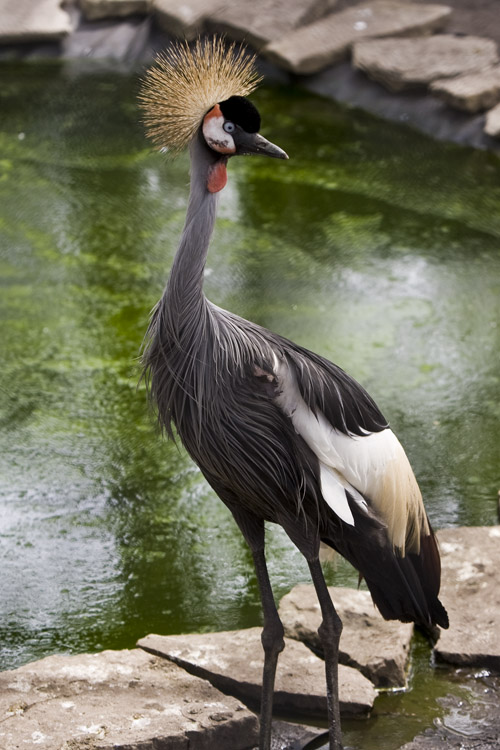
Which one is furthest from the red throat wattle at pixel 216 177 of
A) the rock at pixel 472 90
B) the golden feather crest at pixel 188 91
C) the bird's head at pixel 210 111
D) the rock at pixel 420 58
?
the rock at pixel 420 58

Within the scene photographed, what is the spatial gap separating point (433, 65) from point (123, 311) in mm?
3514

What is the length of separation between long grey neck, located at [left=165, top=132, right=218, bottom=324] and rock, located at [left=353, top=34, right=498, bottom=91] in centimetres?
521

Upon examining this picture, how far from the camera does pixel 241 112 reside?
2451 mm

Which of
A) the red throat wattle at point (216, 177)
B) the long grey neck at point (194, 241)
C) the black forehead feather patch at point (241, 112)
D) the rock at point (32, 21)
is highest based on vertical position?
the rock at point (32, 21)

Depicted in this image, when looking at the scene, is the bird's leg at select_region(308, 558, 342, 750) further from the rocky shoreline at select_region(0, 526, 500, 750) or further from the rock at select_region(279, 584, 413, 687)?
A: the rock at select_region(279, 584, 413, 687)

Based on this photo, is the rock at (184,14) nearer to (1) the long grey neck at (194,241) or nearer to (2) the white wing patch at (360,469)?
(1) the long grey neck at (194,241)

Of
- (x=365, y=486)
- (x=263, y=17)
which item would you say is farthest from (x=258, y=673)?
(x=263, y=17)

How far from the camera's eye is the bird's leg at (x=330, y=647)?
8.73 feet

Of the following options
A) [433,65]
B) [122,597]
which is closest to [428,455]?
[122,597]

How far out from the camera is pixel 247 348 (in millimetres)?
2568

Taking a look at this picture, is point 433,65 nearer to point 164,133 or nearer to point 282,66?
point 282,66

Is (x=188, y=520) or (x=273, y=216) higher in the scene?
(x=273, y=216)

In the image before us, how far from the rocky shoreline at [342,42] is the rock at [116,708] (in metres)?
4.91

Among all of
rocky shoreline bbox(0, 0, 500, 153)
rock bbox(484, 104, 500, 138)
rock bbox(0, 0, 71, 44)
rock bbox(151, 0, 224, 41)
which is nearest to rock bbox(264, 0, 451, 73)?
rocky shoreline bbox(0, 0, 500, 153)
